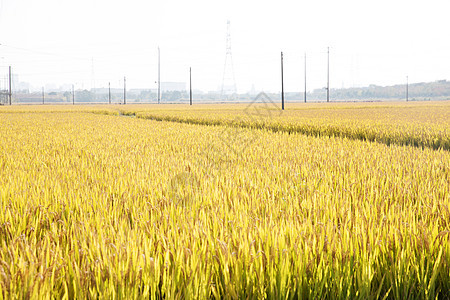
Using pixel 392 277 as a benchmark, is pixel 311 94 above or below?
above

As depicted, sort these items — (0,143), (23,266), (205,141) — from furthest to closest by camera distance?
(205,141) < (0,143) < (23,266)

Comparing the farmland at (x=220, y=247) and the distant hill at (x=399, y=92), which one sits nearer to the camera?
the farmland at (x=220, y=247)

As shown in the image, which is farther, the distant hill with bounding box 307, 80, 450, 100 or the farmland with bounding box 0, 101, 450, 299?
the distant hill with bounding box 307, 80, 450, 100

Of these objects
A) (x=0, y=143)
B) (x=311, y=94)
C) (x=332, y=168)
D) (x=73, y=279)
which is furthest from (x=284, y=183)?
(x=311, y=94)

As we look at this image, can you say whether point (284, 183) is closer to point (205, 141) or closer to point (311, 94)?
point (205, 141)

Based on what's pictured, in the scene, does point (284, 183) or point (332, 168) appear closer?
point (284, 183)

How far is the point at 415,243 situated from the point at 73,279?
1640mm

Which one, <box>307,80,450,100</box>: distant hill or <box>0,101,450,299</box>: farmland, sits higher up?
<box>307,80,450,100</box>: distant hill

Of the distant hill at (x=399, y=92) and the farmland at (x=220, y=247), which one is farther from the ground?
the distant hill at (x=399, y=92)

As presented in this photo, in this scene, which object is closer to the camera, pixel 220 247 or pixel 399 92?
pixel 220 247

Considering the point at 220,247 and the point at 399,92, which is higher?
the point at 399,92

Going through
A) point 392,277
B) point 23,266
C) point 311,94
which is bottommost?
point 392,277

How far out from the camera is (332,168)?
15.3ft

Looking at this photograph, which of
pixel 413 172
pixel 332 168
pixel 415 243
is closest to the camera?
pixel 415 243
